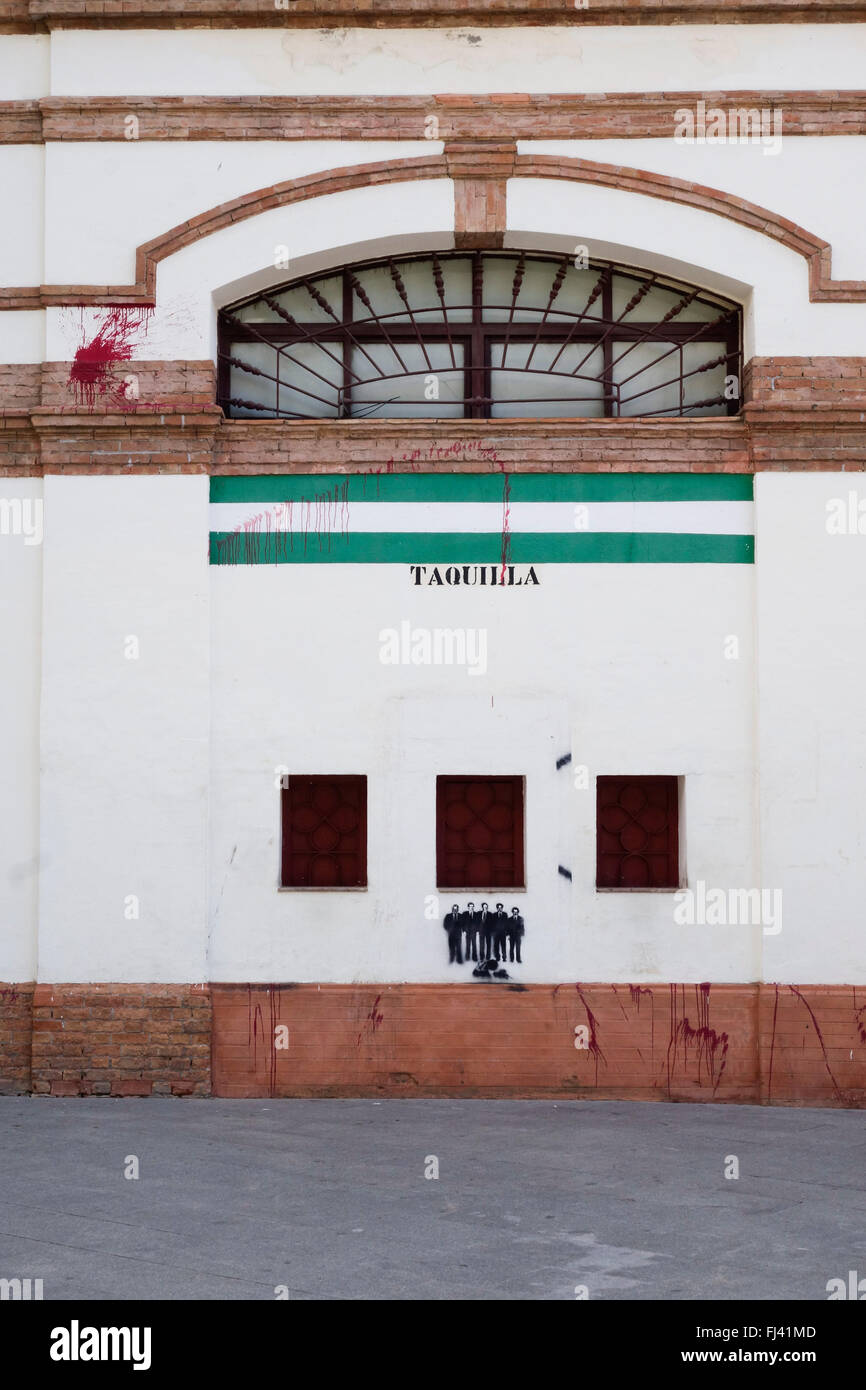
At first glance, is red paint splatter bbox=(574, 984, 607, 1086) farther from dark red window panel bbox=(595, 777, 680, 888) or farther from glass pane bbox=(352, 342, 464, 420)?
glass pane bbox=(352, 342, 464, 420)

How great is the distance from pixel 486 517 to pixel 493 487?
0.71 ft

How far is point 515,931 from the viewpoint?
10.0 meters

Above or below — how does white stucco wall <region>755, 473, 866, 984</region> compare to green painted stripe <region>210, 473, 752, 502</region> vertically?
below

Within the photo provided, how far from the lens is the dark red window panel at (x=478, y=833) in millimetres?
10211

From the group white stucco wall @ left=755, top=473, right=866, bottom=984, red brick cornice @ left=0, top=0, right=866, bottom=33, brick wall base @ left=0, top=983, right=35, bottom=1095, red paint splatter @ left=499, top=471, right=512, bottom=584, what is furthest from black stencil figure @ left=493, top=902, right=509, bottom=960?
red brick cornice @ left=0, top=0, right=866, bottom=33

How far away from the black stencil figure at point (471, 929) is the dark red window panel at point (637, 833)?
89 centimetres

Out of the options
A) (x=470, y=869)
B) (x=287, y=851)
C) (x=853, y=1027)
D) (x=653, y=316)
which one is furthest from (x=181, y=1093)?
(x=653, y=316)

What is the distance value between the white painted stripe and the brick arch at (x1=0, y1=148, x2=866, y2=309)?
5.20ft

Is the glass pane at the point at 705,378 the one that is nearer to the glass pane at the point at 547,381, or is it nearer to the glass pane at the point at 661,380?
the glass pane at the point at 661,380

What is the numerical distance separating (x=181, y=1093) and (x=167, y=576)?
11.4 feet

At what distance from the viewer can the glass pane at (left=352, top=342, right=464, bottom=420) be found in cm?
1054

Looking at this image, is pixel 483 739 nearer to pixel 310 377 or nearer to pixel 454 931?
pixel 454 931

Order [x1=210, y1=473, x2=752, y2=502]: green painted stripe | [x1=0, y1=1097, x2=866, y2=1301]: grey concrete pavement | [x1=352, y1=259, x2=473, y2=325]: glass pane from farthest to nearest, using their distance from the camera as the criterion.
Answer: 1. [x1=352, y1=259, x2=473, y2=325]: glass pane
2. [x1=210, y1=473, x2=752, y2=502]: green painted stripe
3. [x1=0, y1=1097, x2=866, y2=1301]: grey concrete pavement

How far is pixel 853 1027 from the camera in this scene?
982 cm
